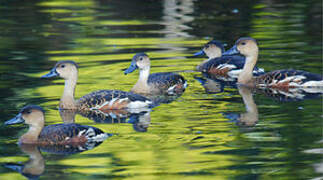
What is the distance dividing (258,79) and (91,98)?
3896mm

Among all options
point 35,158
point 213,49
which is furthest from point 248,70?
point 35,158

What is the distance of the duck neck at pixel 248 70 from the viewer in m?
15.4

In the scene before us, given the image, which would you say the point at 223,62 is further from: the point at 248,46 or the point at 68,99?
the point at 68,99

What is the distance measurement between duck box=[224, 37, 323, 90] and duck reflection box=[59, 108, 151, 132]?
3.07 metres

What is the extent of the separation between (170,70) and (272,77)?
2.78 metres

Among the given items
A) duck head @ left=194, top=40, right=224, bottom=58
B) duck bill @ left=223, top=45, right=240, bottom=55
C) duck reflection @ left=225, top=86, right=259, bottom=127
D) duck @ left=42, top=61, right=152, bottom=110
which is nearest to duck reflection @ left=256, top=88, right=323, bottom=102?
duck reflection @ left=225, top=86, right=259, bottom=127

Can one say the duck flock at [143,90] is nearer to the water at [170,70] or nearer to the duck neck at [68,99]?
the duck neck at [68,99]

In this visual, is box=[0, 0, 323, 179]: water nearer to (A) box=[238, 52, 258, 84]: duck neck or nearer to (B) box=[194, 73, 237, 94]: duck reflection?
(B) box=[194, 73, 237, 94]: duck reflection

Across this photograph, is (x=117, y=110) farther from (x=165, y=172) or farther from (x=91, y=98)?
(x=165, y=172)

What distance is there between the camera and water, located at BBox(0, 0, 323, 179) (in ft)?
31.1

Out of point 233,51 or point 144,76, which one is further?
point 233,51

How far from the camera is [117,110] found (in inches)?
509

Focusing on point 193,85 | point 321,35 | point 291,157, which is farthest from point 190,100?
point 321,35

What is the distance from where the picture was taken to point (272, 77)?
14648 mm
